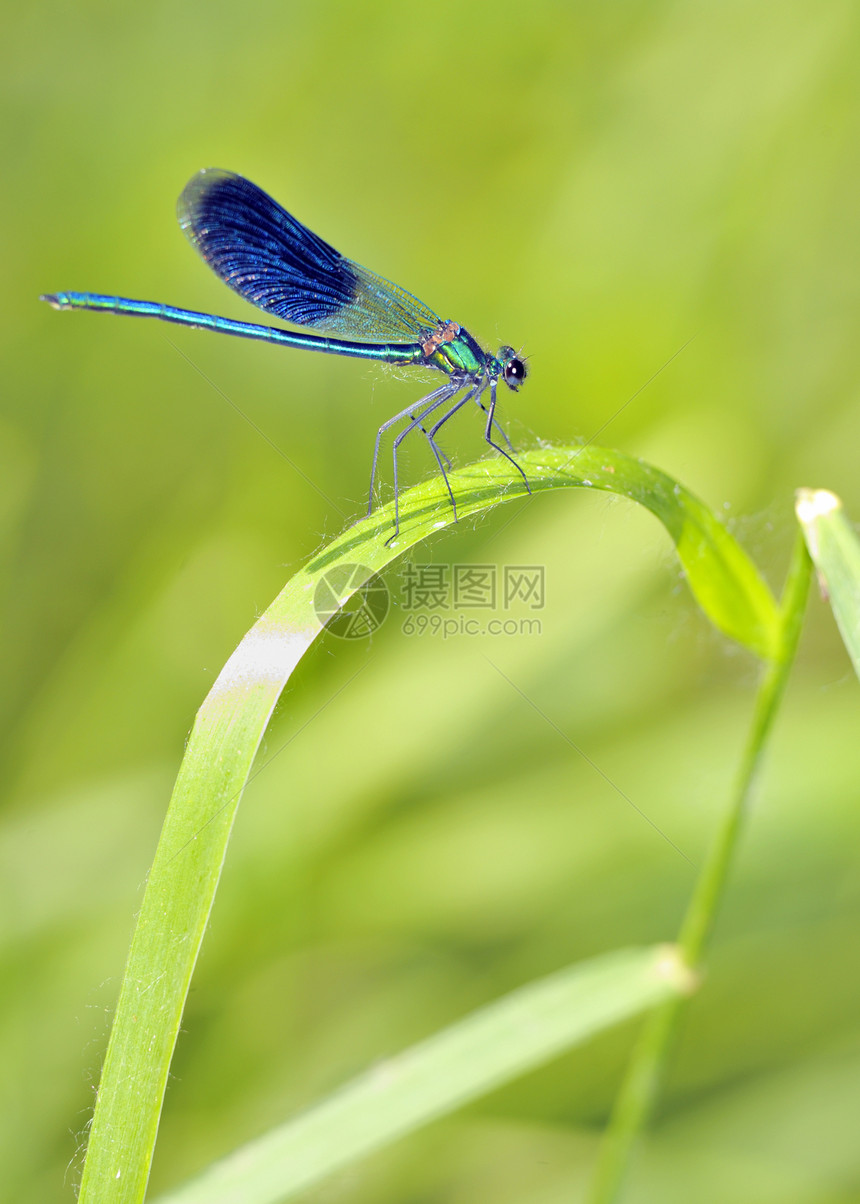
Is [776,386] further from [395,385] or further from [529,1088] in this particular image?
[529,1088]

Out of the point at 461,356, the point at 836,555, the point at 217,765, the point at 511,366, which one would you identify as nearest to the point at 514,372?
the point at 511,366

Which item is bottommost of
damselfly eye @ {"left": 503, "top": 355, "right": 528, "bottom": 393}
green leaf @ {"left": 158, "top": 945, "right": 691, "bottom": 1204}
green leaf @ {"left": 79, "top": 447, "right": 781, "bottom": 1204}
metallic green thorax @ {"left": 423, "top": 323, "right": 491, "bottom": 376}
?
green leaf @ {"left": 158, "top": 945, "right": 691, "bottom": 1204}

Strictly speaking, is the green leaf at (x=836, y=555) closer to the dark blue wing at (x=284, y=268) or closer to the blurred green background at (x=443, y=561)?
the blurred green background at (x=443, y=561)

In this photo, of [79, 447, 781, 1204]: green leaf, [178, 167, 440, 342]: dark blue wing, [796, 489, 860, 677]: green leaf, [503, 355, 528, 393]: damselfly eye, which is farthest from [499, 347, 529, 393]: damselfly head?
[796, 489, 860, 677]: green leaf

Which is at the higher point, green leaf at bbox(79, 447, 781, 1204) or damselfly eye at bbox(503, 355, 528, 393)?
damselfly eye at bbox(503, 355, 528, 393)

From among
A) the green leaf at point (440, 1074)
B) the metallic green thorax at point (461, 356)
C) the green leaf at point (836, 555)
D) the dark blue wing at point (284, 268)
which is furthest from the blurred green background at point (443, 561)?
the green leaf at point (440, 1074)

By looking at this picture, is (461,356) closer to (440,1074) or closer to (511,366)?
(511,366)

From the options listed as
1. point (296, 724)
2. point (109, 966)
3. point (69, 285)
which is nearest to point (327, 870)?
point (296, 724)

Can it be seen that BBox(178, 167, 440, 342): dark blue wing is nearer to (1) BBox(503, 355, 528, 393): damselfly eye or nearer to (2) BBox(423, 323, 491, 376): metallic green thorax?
(2) BBox(423, 323, 491, 376): metallic green thorax
